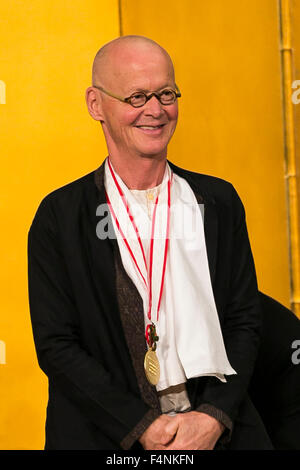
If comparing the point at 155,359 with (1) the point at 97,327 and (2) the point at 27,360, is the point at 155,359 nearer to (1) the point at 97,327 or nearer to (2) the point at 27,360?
(1) the point at 97,327

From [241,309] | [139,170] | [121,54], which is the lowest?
[241,309]

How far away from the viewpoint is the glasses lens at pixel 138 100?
77.6 inches

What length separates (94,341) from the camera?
1.95m

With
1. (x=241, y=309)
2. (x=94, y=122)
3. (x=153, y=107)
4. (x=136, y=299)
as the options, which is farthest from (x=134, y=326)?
(x=94, y=122)

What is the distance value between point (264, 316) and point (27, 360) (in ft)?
3.06

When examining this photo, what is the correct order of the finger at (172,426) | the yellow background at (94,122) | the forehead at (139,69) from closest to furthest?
the finger at (172,426) → the forehead at (139,69) → the yellow background at (94,122)

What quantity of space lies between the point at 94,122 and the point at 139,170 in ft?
3.04

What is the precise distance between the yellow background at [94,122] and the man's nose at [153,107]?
3.14 ft

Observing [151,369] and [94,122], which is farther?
[94,122]

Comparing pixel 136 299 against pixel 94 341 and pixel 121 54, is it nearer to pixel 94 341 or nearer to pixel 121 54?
pixel 94 341

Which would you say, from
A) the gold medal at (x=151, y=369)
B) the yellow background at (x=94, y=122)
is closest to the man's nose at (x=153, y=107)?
the gold medal at (x=151, y=369)

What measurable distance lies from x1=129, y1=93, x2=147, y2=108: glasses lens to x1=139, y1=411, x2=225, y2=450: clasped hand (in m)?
0.70

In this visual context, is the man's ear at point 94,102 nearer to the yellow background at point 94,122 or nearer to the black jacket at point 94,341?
the black jacket at point 94,341

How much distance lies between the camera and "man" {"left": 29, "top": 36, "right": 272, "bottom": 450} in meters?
1.91
